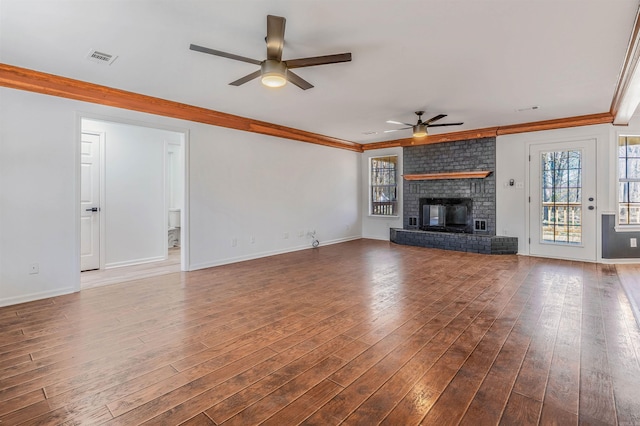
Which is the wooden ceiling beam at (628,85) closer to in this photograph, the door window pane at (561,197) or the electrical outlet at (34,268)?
the door window pane at (561,197)

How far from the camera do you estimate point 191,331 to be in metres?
2.74

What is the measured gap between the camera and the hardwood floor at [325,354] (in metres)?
1.72

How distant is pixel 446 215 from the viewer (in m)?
7.33

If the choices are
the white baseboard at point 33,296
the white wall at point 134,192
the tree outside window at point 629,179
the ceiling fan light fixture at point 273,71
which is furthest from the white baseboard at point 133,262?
the tree outside window at point 629,179

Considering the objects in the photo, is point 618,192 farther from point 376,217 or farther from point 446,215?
point 376,217

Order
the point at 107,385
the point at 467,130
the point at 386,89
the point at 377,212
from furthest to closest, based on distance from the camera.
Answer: the point at 377,212
the point at 467,130
the point at 386,89
the point at 107,385

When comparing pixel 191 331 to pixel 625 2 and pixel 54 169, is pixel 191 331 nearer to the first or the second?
pixel 54 169

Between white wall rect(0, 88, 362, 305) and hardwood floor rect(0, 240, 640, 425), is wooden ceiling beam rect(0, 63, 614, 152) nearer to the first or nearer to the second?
white wall rect(0, 88, 362, 305)

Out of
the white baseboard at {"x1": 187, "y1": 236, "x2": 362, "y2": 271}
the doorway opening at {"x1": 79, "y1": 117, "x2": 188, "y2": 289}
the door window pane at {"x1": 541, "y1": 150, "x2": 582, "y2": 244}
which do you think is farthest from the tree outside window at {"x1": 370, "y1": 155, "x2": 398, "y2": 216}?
the doorway opening at {"x1": 79, "y1": 117, "x2": 188, "y2": 289}

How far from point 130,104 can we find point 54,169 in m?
1.25

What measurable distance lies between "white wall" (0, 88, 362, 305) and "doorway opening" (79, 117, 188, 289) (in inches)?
17.1

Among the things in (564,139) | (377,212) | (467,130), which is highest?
(467,130)

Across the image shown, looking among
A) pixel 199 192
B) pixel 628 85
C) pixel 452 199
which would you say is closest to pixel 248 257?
pixel 199 192

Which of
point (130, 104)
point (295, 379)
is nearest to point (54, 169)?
point (130, 104)
